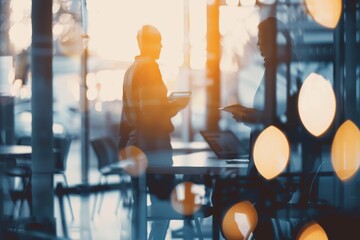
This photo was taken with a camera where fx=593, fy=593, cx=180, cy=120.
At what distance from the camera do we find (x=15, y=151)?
3916mm

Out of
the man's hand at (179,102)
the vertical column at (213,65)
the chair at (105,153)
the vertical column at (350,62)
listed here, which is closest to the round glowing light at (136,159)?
the man's hand at (179,102)

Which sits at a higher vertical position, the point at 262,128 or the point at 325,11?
the point at 325,11

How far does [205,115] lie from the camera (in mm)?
5934

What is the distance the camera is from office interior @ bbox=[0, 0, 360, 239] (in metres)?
3.34

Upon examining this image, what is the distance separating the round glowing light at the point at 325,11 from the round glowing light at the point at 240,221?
125cm

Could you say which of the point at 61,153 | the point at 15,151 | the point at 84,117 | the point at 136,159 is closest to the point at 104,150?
the point at 84,117

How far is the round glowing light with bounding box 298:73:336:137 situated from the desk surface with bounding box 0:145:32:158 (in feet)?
5.97

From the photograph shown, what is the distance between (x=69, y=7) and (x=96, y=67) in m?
0.91

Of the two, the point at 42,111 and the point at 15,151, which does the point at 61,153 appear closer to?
the point at 42,111

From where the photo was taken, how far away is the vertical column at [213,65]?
4781 millimetres

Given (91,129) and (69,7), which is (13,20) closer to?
(69,7)

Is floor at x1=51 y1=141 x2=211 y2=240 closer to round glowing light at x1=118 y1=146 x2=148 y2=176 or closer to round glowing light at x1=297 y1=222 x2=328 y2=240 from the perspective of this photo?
round glowing light at x1=118 y1=146 x2=148 y2=176

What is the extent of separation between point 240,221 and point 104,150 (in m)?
2.31

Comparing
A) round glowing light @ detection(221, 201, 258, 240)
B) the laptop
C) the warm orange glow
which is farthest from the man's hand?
the warm orange glow
